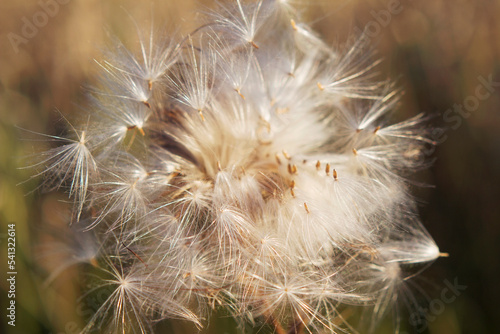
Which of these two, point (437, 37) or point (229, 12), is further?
point (437, 37)

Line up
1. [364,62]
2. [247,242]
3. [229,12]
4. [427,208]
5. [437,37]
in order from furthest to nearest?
[437,37] → [427,208] → [364,62] → [229,12] → [247,242]

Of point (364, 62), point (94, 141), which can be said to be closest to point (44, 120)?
point (94, 141)

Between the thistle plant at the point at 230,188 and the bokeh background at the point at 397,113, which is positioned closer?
the thistle plant at the point at 230,188

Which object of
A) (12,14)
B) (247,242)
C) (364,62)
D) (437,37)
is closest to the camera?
(247,242)

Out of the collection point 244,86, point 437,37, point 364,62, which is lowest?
point 244,86

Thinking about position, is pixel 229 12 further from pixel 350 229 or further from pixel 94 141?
pixel 350 229

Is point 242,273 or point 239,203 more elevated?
point 239,203

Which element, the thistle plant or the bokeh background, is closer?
the thistle plant
